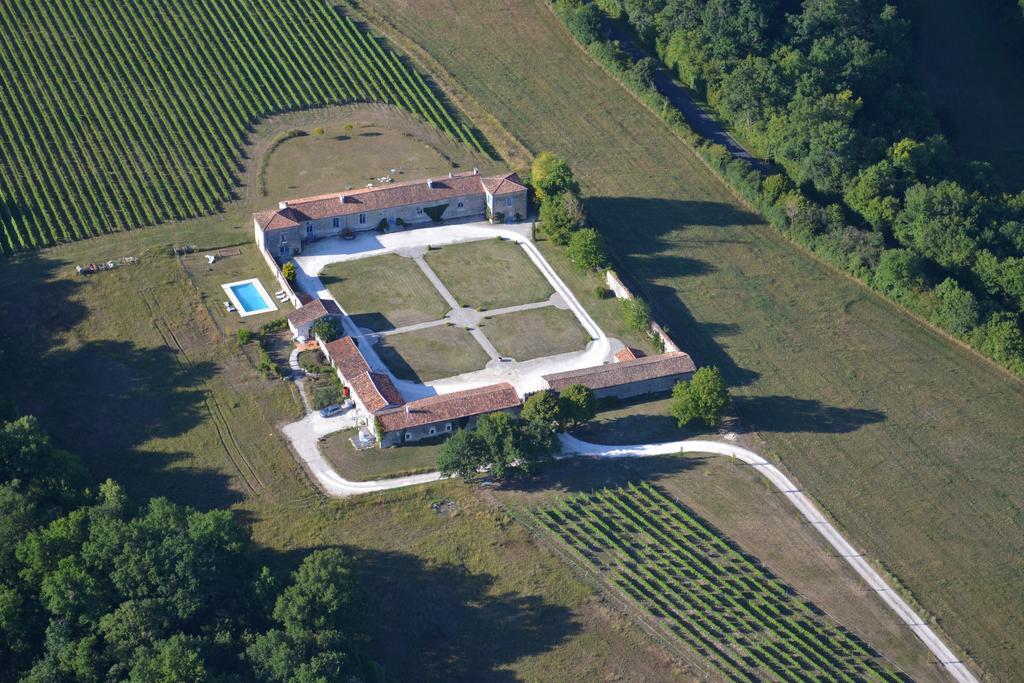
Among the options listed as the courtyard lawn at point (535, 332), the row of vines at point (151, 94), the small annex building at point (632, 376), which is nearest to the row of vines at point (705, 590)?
the small annex building at point (632, 376)

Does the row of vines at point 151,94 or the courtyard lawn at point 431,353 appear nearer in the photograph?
the courtyard lawn at point 431,353

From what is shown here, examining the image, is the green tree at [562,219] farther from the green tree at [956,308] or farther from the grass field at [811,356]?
the green tree at [956,308]

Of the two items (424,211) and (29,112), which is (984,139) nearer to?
(424,211)

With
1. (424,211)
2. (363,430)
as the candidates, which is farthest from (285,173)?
(363,430)

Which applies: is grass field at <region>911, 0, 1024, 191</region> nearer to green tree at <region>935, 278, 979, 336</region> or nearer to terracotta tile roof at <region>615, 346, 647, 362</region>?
green tree at <region>935, 278, 979, 336</region>

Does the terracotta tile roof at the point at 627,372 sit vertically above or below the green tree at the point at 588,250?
below
